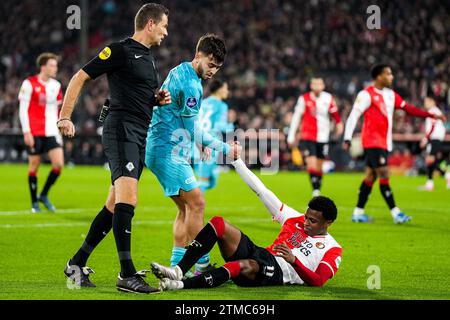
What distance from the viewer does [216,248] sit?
10195 millimetres

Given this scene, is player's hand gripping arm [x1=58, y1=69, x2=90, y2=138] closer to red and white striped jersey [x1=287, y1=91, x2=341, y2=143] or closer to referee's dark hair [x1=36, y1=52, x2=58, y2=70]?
referee's dark hair [x1=36, y1=52, x2=58, y2=70]

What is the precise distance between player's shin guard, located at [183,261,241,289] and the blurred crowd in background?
71.5ft

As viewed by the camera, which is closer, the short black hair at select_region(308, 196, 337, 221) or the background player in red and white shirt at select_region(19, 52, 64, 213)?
the short black hair at select_region(308, 196, 337, 221)

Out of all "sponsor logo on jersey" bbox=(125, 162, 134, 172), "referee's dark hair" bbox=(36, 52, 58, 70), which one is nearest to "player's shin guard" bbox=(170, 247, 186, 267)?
"sponsor logo on jersey" bbox=(125, 162, 134, 172)

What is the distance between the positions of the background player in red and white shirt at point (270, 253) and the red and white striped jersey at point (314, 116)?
9730 millimetres

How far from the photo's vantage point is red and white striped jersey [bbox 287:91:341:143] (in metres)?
17.3

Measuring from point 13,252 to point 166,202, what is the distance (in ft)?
24.1

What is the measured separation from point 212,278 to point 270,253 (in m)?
0.61

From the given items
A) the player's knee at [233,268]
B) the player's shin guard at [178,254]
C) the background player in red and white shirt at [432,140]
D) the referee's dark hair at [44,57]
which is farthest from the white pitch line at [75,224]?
the background player in red and white shirt at [432,140]

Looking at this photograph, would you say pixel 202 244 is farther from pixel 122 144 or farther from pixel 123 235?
pixel 122 144

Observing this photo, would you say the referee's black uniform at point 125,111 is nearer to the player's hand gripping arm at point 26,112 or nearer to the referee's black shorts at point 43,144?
the player's hand gripping arm at point 26,112

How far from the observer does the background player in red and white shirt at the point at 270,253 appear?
22.7 feet

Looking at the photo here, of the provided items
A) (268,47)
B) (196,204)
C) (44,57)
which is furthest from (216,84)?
(268,47)
